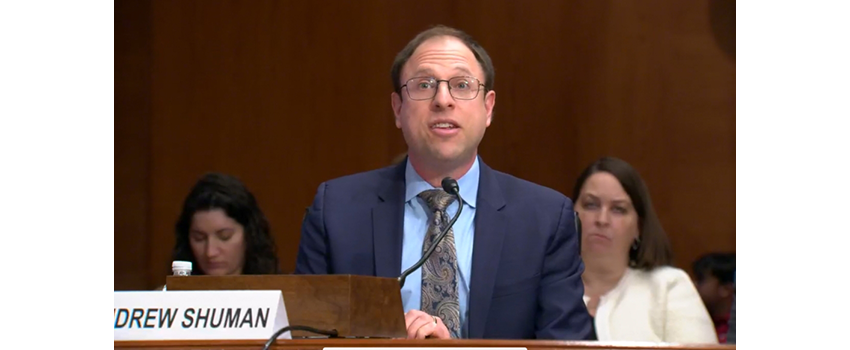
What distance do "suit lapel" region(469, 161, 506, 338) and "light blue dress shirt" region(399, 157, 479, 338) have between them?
3 centimetres

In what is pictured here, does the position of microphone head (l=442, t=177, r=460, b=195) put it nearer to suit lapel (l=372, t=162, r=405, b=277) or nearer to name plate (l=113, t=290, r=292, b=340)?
suit lapel (l=372, t=162, r=405, b=277)

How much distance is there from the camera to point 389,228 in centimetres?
245

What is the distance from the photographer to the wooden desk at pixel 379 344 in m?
1.54

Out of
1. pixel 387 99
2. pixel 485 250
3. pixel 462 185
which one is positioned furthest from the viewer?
pixel 387 99

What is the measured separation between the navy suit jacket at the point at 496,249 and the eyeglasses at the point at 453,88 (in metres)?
0.21

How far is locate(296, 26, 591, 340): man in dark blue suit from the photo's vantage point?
7.74 feet

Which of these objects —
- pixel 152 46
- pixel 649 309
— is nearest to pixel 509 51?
pixel 649 309

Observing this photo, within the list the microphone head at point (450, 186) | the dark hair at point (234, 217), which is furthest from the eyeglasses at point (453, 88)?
the dark hair at point (234, 217)

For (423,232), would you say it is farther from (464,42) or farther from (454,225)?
(464,42)

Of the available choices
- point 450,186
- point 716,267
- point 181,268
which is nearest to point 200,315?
point 181,268

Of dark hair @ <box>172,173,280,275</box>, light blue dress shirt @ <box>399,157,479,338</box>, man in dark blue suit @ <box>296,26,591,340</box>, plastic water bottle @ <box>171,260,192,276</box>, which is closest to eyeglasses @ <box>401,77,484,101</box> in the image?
man in dark blue suit @ <box>296,26,591,340</box>

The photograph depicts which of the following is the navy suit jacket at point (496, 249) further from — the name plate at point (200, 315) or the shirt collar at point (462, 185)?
the name plate at point (200, 315)

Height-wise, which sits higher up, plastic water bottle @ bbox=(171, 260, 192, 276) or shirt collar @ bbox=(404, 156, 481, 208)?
shirt collar @ bbox=(404, 156, 481, 208)

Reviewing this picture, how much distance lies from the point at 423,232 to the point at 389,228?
9cm
